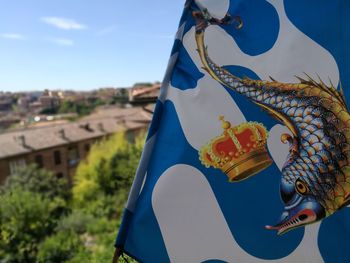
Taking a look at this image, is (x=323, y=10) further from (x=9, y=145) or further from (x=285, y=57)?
(x=9, y=145)

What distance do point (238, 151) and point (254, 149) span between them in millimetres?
71

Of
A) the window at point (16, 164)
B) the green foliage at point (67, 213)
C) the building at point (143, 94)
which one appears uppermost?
the building at point (143, 94)

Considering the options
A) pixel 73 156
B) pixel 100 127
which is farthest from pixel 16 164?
pixel 100 127

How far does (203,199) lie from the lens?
1.45m

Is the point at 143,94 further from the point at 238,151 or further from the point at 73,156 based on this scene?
the point at 73,156

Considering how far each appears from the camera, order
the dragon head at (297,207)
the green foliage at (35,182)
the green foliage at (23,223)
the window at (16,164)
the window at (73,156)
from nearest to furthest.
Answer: the dragon head at (297,207)
the green foliage at (23,223)
the green foliage at (35,182)
the window at (16,164)
the window at (73,156)

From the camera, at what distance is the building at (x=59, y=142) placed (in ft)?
68.6

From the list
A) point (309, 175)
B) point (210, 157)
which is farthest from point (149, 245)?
point (309, 175)

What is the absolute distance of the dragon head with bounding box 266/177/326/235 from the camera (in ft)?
4.45

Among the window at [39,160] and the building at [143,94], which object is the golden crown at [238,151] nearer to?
the building at [143,94]

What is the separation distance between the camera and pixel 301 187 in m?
1.38

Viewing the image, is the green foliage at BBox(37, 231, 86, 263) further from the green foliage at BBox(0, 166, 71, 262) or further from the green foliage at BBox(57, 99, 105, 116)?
the green foliage at BBox(57, 99, 105, 116)

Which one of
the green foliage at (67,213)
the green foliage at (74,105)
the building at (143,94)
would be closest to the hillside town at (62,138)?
the green foliage at (74,105)

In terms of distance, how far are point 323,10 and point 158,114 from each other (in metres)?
0.87
